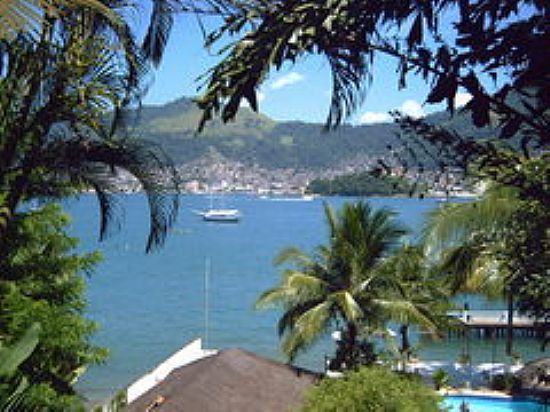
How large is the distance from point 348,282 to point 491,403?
4.77 metres

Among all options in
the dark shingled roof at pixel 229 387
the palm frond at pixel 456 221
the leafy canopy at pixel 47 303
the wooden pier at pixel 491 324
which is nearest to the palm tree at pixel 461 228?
the palm frond at pixel 456 221

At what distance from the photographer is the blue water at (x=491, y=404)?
14.3 m

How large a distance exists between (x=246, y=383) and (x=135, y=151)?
5.25 meters

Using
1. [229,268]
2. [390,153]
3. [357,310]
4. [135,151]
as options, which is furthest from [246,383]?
[229,268]

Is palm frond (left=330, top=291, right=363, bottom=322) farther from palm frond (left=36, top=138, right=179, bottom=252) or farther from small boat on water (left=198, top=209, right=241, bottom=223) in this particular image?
small boat on water (left=198, top=209, right=241, bottom=223)

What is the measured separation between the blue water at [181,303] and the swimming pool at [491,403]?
413 centimetres

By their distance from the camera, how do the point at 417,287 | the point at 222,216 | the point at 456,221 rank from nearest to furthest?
the point at 456,221 < the point at 417,287 < the point at 222,216

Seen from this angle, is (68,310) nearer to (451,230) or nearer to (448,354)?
(451,230)

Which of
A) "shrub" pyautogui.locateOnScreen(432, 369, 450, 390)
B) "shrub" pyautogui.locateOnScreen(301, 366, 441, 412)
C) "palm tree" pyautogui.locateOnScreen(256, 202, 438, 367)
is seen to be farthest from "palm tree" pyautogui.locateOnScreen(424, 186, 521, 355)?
"shrub" pyautogui.locateOnScreen(301, 366, 441, 412)

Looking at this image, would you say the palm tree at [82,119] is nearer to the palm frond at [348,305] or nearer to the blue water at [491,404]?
the palm frond at [348,305]

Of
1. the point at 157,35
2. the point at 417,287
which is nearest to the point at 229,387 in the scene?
the point at 157,35

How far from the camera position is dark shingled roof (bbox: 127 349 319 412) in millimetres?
8805

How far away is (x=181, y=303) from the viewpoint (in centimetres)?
4128

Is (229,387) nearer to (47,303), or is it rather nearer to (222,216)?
(47,303)
